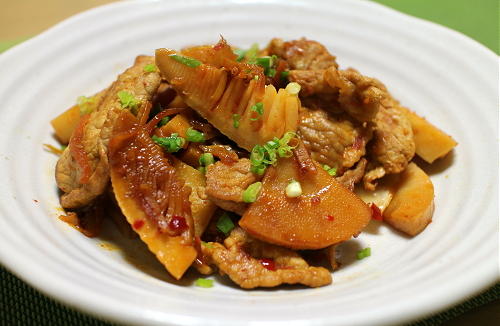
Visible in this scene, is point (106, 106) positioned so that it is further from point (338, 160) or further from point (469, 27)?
point (469, 27)

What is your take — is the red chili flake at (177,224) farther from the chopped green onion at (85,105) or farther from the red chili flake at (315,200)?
the chopped green onion at (85,105)

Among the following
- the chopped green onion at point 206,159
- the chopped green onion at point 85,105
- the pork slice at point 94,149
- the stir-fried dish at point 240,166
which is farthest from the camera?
the chopped green onion at point 85,105

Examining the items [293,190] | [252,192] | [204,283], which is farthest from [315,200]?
[204,283]

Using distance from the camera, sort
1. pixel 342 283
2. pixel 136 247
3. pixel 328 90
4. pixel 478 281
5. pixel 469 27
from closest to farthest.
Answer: pixel 478 281, pixel 342 283, pixel 136 247, pixel 328 90, pixel 469 27

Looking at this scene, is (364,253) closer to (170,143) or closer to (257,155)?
(257,155)

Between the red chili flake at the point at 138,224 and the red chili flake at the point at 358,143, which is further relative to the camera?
the red chili flake at the point at 358,143

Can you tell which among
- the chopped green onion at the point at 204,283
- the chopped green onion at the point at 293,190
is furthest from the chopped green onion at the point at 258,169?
the chopped green onion at the point at 204,283

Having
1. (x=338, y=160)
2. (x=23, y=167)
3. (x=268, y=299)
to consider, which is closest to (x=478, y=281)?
(x=268, y=299)
